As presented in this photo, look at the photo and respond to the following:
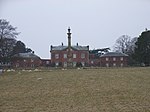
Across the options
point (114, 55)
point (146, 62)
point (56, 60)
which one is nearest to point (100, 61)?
point (114, 55)

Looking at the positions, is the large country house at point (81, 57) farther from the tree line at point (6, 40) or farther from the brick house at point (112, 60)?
the tree line at point (6, 40)

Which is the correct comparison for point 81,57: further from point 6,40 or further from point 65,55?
point 6,40

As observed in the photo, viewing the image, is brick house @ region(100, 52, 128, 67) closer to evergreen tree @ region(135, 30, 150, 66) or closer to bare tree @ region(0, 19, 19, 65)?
evergreen tree @ region(135, 30, 150, 66)

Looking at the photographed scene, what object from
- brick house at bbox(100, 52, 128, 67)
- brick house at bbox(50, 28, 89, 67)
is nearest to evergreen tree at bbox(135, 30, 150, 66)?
brick house at bbox(100, 52, 128, 67)

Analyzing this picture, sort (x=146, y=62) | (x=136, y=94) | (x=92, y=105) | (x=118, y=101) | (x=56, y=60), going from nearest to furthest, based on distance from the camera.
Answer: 1. (x=92, y=105)
2. (x=118, y=101)
3. (x=136, y=94)
4. (x=146, y=62)
5. (x=56, y=60)

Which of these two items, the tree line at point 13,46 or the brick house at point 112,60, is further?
the brick house at point 112,60

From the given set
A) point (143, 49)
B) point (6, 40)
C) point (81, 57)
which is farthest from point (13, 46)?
point (81, 57)

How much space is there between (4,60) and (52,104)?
5055 cm

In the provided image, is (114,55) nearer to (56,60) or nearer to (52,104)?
(56,60)

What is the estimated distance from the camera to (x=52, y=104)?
45.5ft

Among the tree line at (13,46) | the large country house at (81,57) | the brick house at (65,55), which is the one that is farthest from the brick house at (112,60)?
the tree line at (13,46)

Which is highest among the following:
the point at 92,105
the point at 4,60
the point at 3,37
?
the point at 3,37

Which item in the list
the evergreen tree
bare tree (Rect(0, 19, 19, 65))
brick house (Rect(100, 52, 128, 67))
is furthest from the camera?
brick house (Rect(100, 52, 128, 67))

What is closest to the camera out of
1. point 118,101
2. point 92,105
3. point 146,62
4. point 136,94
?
point 92,105
